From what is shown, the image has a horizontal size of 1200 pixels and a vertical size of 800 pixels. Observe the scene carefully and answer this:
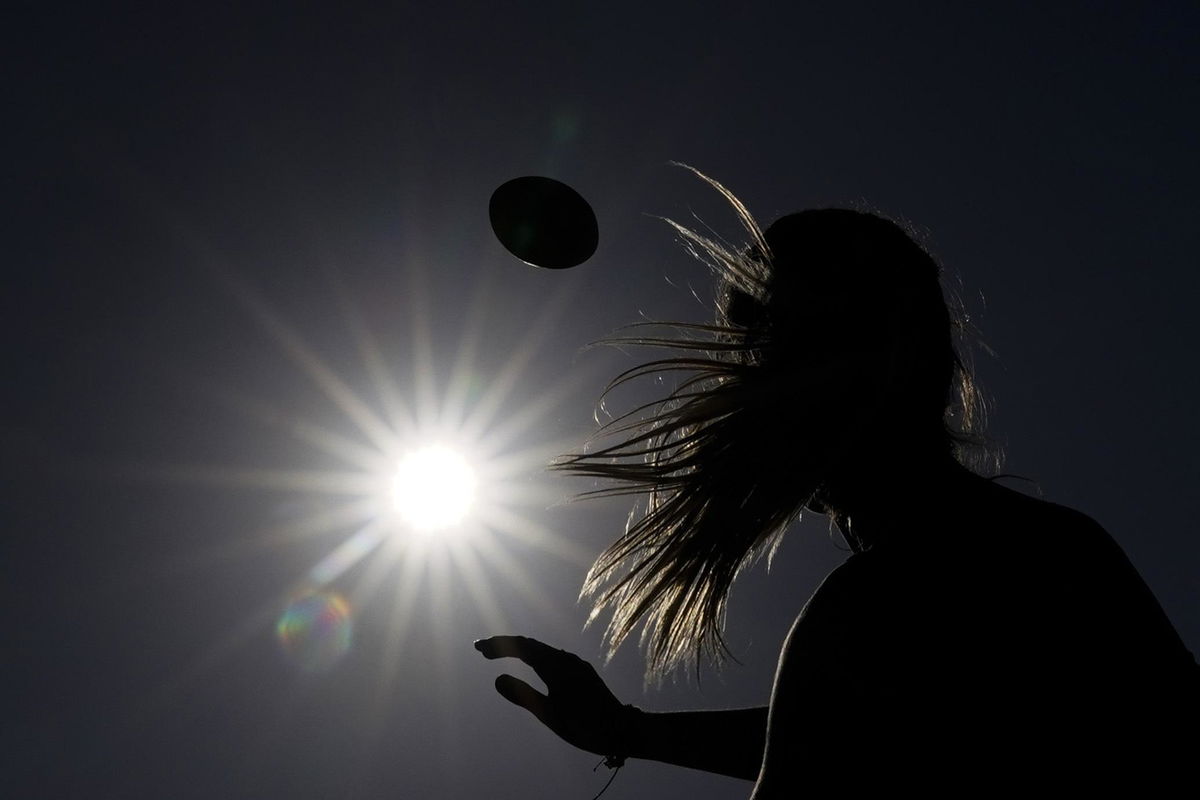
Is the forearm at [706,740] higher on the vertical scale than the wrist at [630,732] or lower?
lower

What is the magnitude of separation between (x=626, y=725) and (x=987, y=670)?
2.00 m

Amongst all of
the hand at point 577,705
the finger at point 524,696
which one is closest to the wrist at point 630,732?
the hand at point 577,705

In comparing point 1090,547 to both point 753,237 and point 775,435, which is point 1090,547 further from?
point 753,237

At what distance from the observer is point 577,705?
10.8ft

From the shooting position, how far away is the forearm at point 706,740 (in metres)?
3.31

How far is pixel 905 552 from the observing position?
173cm

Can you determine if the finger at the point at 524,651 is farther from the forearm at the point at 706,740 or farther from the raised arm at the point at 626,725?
the forearm at the point at 706,740

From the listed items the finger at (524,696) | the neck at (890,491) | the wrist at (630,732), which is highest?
the finger at (524,696)

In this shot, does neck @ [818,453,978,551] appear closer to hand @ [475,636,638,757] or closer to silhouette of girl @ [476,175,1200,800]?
silhouette of girl @ [476,175,1200,800]

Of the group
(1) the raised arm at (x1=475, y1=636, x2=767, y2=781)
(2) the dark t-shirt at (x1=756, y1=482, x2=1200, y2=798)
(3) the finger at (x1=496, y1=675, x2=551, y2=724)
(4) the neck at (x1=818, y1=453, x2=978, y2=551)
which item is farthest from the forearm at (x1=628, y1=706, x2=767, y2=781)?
(2) the dark t-shirt at (x1=756, y1=482, x2=1200, y2=798)

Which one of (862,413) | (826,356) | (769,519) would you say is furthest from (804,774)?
(826,356)

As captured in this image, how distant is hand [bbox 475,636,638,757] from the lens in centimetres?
324

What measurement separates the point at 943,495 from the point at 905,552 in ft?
1.33

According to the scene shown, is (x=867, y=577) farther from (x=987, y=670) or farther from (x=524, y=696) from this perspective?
(x=524, y=696)
